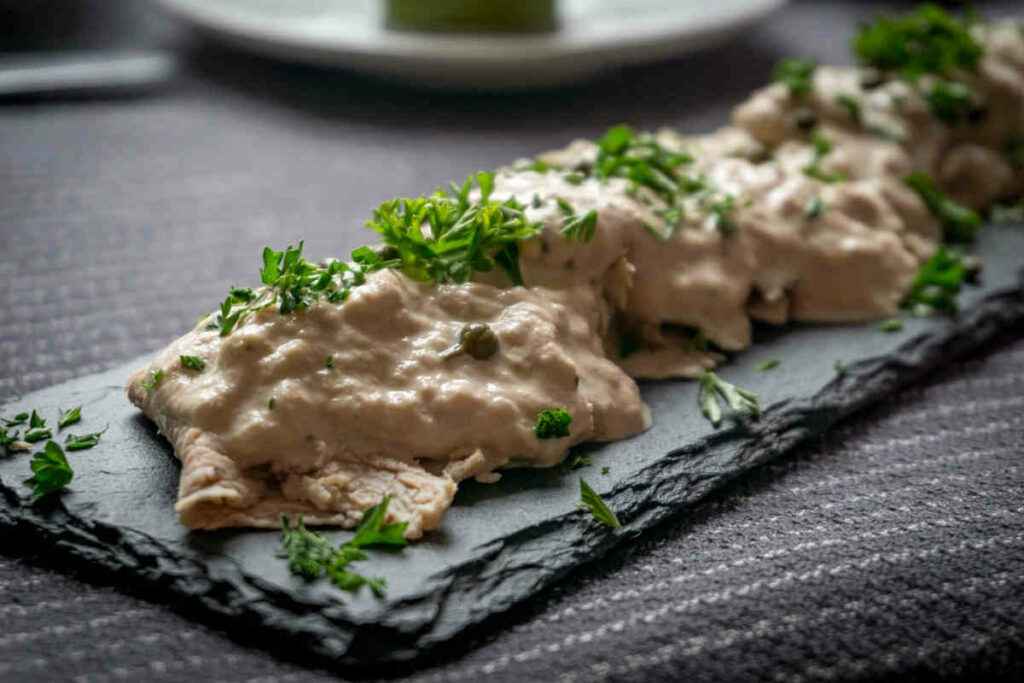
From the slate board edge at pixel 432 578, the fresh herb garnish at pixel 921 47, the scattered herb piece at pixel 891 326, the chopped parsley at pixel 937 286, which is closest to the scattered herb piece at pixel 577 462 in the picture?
the slate board edge at pixel 432 578

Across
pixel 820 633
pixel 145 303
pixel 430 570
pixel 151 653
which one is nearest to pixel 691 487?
pixel 820 633

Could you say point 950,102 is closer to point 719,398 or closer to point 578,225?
point 719,398

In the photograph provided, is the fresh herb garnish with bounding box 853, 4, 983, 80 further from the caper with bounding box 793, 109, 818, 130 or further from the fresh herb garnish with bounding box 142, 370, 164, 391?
the fresh herb garnish with bounding box 142, 370, 164, 391

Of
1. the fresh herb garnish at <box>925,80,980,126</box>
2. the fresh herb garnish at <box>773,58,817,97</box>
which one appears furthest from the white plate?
the fresh herb garnish at <box>925,80,980,126</box>

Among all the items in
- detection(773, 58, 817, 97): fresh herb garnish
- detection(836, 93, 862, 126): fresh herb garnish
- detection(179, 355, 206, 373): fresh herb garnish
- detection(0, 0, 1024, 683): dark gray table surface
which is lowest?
detection(0, 0, 1024, 683): dark gray table surface

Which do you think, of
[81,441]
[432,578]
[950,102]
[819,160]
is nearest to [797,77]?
[819,160]
